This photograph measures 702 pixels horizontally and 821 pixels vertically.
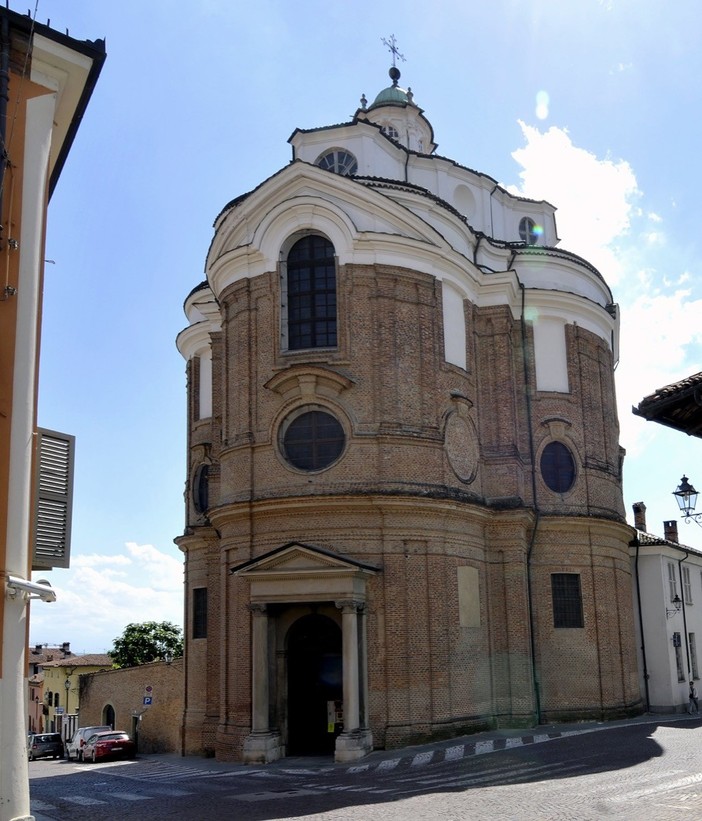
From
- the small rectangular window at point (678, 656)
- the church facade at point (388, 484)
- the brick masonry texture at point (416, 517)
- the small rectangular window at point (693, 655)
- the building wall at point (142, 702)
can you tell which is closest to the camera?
the church facade at point (388, 484)

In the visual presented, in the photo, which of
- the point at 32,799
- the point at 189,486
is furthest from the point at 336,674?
the point at 189,486

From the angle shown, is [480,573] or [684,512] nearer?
[684,512]

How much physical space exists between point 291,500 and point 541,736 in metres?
9.05

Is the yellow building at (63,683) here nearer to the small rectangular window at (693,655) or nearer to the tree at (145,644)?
the tree at (145,644)

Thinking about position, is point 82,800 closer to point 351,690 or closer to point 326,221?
point 351,690

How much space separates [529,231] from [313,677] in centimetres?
1956

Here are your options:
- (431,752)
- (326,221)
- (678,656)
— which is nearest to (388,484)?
(431,752)

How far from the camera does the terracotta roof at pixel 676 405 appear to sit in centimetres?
1178

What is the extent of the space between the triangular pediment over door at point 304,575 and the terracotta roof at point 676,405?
12112mm

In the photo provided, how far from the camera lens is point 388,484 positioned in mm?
24641

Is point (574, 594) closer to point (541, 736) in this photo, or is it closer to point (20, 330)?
point (541, 736)

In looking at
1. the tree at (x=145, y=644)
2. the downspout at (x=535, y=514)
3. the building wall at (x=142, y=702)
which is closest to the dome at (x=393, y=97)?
the downspout at (x=535, y=514)

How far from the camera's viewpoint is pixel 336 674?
2467cm

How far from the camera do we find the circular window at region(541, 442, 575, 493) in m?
30.6
